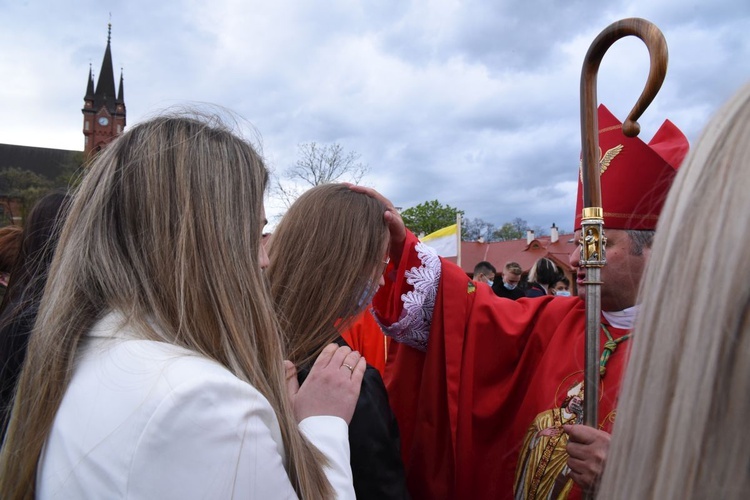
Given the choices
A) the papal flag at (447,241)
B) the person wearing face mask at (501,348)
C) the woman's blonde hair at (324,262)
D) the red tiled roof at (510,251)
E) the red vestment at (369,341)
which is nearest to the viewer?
the woman's blonde hair at (324,262)

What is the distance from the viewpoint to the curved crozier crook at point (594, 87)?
1492 millimetres

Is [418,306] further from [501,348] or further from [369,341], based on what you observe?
[369,341]

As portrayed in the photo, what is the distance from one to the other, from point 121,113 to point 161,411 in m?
69.2

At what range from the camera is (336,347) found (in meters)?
1.59

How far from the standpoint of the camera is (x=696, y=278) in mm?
624

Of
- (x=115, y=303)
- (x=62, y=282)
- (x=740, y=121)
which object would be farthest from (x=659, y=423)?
(x=62, y=282)

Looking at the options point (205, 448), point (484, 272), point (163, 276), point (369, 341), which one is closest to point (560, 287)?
point (484, 272)

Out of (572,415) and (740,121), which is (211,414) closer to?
(740,121)

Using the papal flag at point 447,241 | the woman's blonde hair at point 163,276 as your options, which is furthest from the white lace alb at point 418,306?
the papal flag at point 447,241

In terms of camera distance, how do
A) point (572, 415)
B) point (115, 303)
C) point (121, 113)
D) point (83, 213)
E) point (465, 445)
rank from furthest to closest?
point (121, 113)
point (465, 445)
point (572, 415)
point (83, 213)
point (115, 303)

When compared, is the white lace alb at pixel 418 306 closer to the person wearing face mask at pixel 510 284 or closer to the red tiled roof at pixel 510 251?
the person wearing face mask at pixel 510 284

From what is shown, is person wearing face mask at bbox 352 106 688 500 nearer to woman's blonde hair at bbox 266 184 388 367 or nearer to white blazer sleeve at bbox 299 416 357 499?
woman's blonde hair at bbox 266 184 388 367

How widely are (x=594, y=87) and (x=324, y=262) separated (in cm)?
111

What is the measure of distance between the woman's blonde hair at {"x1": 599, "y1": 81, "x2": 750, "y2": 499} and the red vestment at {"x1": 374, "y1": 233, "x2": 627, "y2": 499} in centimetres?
161
